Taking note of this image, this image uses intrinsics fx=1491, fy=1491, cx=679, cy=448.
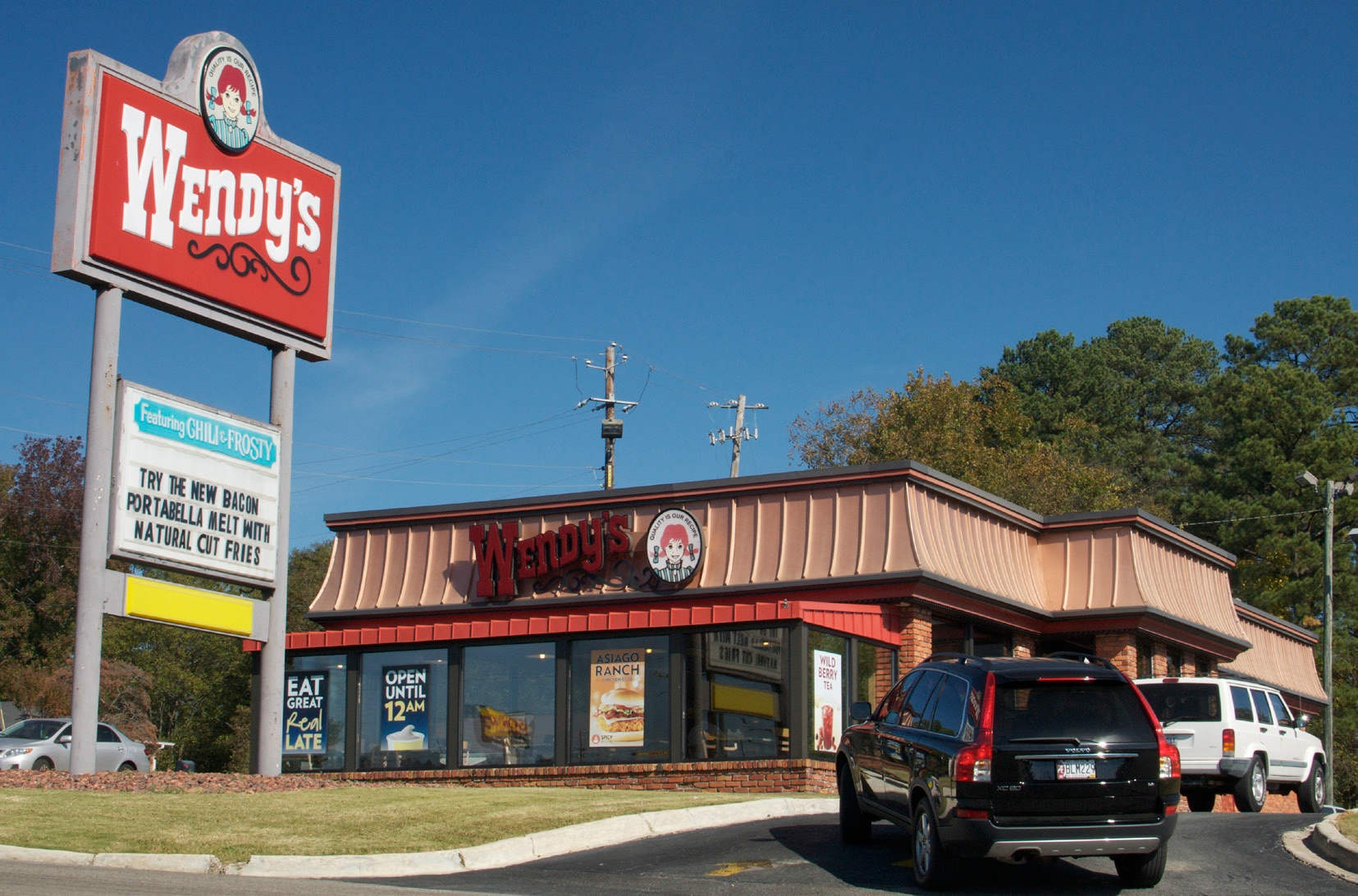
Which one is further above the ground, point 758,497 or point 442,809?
point 758,497

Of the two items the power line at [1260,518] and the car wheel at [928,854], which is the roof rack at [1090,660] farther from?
the power line at [1260,518]

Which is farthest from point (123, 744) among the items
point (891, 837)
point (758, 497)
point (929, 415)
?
point (929, 415)

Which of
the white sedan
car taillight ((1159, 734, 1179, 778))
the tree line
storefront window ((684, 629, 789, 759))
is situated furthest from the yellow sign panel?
the tree line

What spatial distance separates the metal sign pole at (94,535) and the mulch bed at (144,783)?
0.29 metres

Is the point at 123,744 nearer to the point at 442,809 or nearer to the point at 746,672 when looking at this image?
the point at 746,672

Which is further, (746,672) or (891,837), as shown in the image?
(746,672)

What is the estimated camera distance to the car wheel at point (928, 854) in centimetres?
1156

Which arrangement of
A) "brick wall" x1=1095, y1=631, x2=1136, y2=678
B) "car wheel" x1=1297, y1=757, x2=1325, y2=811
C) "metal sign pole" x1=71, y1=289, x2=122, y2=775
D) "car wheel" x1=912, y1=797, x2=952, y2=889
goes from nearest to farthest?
"car wheel" x1=912, y1=797, x2=952, y2=889 < "metal sign pole" x1=71, y1=289, x2=122, y2=775 < "car wheel" x1=1297, y1=757, x2=1325, y2=811 < "brick wall" x1=1095, y1=631, x2=1136, y2=678

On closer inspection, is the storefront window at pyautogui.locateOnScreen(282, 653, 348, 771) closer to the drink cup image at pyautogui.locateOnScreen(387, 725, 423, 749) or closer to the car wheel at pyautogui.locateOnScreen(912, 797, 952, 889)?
the drink cup image at pyautogui.locateOnScreen(387, 725, 423, 749)

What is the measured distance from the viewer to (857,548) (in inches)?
993

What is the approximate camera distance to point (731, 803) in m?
17.1

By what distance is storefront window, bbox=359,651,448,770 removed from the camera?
26031mm

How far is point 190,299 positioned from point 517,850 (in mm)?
10899

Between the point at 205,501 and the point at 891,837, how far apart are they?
36.2 ft
